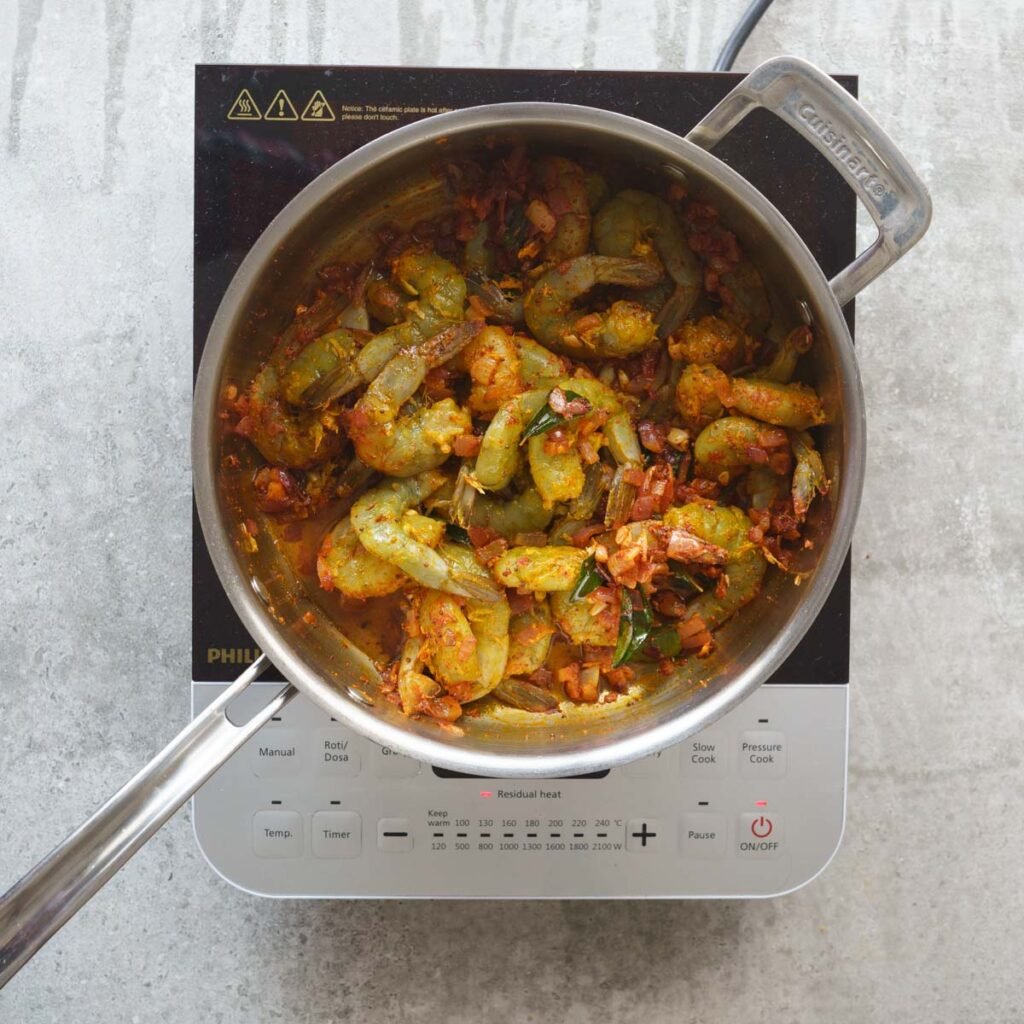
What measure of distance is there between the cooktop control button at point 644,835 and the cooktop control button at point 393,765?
27 cm

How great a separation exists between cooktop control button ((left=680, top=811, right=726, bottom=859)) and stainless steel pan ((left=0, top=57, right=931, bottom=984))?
0.19 m

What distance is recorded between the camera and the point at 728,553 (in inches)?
42.2

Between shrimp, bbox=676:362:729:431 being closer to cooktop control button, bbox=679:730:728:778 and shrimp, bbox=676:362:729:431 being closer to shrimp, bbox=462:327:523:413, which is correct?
shrimp, bbox=462:327:523:413

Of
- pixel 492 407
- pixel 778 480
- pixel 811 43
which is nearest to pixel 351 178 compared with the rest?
pixel 492 407

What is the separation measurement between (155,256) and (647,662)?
2.68ft

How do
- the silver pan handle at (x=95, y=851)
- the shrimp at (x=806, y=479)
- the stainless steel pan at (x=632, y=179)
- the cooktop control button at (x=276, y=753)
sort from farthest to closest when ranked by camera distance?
the cooktop control button at (x=276, y=753) → the shrimp at (x=806, y=479) → the stainless steel pan at (x=632, y=179) → the silver pan handle at (x=95, y=851)

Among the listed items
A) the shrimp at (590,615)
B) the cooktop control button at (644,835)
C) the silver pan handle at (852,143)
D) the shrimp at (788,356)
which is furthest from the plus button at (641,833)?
the silver pan handle at (852,143)

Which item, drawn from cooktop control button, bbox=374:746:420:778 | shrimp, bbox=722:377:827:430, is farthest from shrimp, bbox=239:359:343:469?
shrimp, bbox=722:377:827:430

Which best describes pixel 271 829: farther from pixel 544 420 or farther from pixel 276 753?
pixel 544 420

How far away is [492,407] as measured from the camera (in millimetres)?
1104

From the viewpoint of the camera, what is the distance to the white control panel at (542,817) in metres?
1.15

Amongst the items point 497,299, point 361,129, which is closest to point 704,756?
point 497,299

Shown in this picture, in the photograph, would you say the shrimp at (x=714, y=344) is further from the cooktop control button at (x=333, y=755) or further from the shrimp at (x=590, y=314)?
the cooktop control button at (x=333, y=755)

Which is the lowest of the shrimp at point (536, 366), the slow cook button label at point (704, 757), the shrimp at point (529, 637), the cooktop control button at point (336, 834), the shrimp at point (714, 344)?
the cooktop control button at point (336, 834)
